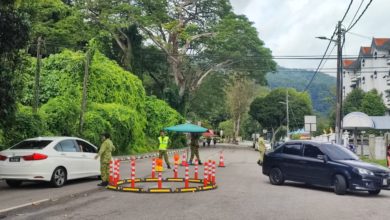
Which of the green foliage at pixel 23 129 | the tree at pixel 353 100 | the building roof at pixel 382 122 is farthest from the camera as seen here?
the tree at pixel 353 100

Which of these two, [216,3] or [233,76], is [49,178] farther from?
[233,76]

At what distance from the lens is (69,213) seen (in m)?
10.0

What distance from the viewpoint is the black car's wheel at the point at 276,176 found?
54.3 feet

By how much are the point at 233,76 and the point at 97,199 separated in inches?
1918

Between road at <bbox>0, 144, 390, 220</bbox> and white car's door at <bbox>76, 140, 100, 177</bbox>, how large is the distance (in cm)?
110

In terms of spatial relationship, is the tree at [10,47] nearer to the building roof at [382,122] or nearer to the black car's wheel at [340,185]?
the black car's wheel at [340,185]

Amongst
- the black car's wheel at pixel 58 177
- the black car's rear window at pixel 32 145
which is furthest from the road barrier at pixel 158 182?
the black car's rear window at pixel 32 145

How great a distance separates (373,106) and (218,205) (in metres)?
52.7

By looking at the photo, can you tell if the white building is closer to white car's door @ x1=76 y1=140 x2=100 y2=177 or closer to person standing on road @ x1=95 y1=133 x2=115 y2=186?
white car's door @ x1=76 y1=140 x2=100 y2=177

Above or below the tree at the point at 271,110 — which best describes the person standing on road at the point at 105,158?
below

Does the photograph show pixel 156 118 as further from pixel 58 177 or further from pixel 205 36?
pixel 58 177

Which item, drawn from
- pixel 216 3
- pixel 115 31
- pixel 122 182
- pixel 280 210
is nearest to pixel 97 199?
pixel 122 182

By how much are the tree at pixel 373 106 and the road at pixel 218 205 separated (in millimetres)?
47011

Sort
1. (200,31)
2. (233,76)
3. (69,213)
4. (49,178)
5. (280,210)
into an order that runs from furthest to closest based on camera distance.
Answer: (233,76), (200,31), (49,178), (280,210), (69,213)
